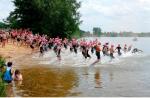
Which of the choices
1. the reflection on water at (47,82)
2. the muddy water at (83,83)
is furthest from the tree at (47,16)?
the reflection on water at (47,82)

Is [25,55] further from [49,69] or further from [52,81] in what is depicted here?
[52,81]

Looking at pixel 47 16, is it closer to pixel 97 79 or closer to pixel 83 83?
pixel 97 79

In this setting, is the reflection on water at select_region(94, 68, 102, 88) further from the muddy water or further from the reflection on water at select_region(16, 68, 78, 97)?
the reflection on water at select_region(16, 68, 78, 97)

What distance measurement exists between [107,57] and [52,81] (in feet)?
61.0

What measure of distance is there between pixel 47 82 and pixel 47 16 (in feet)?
155

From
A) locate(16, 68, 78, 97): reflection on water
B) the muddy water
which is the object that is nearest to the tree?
the muddy water

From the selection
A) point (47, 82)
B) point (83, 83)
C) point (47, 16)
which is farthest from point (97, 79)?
point (47, 16)

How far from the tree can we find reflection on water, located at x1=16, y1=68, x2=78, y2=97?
3783 centimetres

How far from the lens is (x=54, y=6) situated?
7556 centimetres

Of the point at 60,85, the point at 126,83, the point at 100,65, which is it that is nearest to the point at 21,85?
the point at 60,85

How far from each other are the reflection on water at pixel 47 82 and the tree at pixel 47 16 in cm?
3783

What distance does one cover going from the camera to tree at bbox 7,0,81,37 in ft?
249

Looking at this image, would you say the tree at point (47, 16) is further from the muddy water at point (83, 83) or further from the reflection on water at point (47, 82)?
the reflection on water at point (47, 82)

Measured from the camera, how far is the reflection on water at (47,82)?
81.9ft
